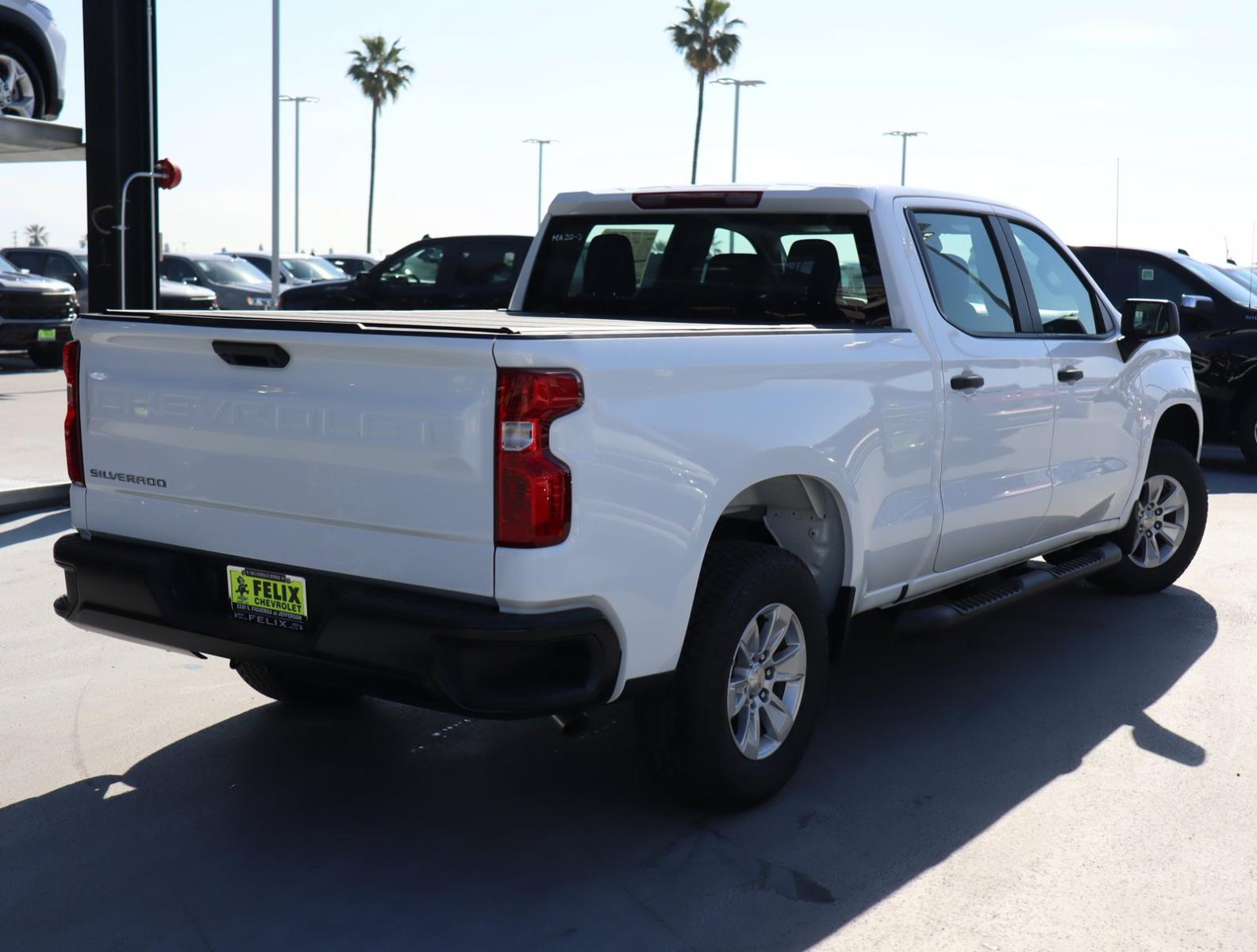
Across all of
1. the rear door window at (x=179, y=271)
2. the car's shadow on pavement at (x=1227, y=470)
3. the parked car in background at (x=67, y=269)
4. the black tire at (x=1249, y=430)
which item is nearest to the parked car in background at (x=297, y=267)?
the rear door window at (x=179, y=271)

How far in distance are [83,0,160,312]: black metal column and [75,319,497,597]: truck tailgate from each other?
5.31m

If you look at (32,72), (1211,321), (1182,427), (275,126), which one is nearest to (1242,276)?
(1211,321)

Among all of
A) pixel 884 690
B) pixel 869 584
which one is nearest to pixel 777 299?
pixel 869 584

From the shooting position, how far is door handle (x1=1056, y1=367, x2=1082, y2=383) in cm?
566

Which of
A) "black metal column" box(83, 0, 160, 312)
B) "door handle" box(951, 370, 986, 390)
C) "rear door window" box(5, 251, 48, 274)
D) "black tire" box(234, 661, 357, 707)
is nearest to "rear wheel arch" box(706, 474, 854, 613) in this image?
"door handle" box(951, 370, 986, 390)

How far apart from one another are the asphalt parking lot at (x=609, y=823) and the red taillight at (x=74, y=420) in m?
0.97

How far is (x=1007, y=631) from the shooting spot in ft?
21.4

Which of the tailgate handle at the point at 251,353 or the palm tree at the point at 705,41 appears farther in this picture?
the palm tree at the point at 705,41

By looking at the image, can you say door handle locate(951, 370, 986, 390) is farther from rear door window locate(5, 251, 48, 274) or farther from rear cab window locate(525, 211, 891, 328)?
rear door window locate(5, 251, 48, 274)

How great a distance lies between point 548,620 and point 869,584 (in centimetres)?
167

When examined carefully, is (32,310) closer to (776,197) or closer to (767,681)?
(776,197)

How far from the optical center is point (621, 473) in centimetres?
351

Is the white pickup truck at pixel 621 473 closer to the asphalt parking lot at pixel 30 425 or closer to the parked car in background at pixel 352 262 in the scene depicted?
the asphalt parking lot at pixel 30 425

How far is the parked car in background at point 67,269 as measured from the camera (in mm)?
21844
